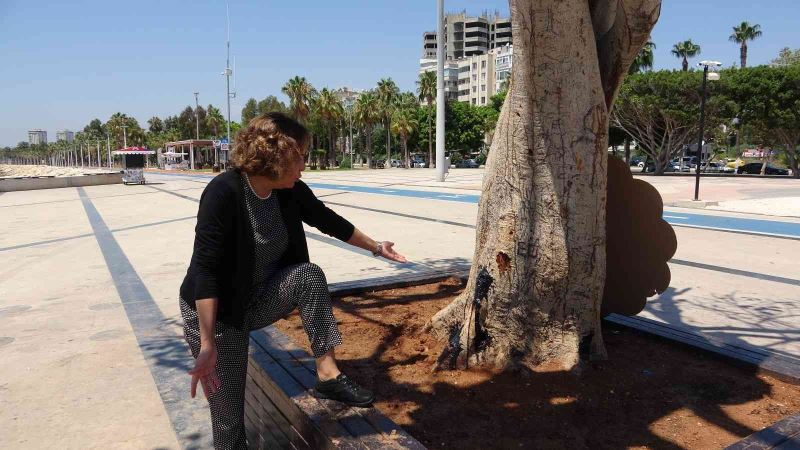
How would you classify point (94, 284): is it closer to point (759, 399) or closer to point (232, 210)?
point (232, 210)

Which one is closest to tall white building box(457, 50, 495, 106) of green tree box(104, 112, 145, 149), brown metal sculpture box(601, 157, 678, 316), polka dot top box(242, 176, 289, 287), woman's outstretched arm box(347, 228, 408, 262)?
green tree box(104, 112, 145, 149)

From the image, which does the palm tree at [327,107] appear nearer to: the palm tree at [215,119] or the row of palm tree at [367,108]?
the row of palm tree at [367,108]

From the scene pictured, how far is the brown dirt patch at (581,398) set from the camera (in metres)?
2.34

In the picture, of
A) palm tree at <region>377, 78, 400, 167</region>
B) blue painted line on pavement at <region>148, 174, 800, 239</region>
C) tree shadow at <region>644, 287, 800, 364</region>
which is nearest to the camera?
tree shadow at <region>644, 287, 800, 364</region>

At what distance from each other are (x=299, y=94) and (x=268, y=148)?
60.5m

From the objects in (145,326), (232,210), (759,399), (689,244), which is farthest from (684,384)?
(689,244)

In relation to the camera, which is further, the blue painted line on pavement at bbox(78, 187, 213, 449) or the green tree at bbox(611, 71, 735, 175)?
the green tree at bbox(611, 71, 735, 175)

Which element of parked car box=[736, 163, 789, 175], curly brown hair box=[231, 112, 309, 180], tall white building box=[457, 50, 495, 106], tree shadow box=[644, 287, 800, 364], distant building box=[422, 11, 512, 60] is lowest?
tree shadow box=[644, 287, 800, 364]

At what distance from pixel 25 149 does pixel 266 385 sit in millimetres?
224879

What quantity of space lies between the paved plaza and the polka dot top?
1.24 meters

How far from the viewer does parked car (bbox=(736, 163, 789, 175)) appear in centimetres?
3719

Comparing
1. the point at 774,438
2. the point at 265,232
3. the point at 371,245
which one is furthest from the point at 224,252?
the point at 774,438

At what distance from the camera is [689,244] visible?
9.02 metres

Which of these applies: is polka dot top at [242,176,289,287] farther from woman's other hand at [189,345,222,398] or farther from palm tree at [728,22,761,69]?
palm tree at [728,22,761,69]
